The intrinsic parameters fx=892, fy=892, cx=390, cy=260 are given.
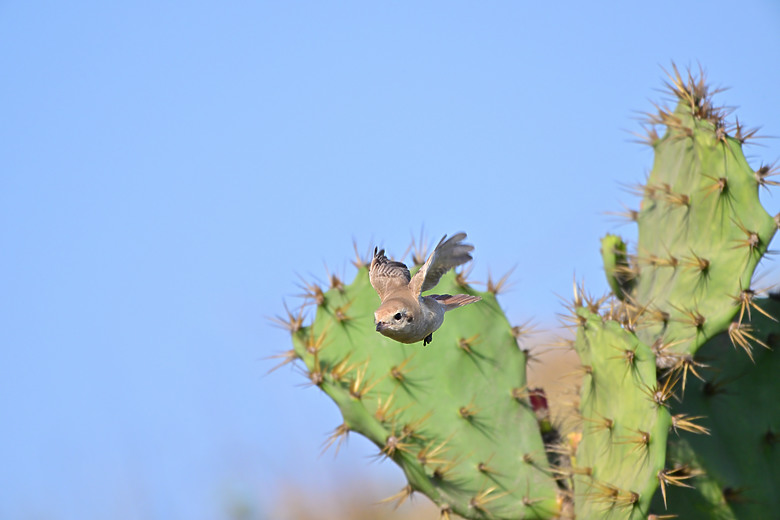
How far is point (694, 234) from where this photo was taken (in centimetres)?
327

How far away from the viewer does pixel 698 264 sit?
123 inches

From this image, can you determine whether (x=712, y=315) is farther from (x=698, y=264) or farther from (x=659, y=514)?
(x=659, y=514)

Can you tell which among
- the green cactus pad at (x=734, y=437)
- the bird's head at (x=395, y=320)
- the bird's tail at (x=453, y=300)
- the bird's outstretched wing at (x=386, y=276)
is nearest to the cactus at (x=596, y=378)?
the green cactus pad at (x=734, y=437)

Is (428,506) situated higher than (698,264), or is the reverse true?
(428,506)

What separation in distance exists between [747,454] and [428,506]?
13.9 ft

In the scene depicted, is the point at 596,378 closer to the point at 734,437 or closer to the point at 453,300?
the point at 734,437

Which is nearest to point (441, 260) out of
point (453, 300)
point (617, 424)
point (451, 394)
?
point (453, 300)

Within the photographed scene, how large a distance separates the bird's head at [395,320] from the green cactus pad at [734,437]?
1775mm

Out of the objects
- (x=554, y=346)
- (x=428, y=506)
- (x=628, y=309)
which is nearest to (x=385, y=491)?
(x=428, y=506)

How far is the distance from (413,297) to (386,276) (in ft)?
0.84

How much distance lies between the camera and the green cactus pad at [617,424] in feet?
8.91

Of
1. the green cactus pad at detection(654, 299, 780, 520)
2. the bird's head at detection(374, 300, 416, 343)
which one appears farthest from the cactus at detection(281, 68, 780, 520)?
the bird's head at detection(374, 300, 416, 343)

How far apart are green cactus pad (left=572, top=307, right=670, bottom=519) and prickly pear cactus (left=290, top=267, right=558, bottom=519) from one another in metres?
0.24

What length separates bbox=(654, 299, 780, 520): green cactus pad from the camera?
313cm
